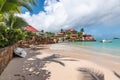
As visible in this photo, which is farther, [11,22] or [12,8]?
[11,22]

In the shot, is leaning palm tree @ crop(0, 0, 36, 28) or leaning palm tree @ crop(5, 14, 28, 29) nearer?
leaning palm tree @ crop(0, 0, 36, 28)

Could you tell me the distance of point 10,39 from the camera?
9891 mm

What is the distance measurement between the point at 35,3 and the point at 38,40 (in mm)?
17101

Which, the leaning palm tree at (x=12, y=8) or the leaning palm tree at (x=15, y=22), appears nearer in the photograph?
the leaning palm tree at (x=12, y=8)

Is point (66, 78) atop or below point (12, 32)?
below

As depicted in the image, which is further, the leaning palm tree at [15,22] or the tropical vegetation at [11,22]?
the leaning palm tree at [15,22]

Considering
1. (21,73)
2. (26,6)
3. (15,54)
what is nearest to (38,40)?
(26,6)

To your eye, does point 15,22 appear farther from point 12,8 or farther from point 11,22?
point 12,8

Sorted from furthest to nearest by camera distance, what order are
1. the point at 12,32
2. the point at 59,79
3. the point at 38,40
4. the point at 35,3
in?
the point at 38,40 < the point at 35,3 < the point at 12,32 < the point at 59,79

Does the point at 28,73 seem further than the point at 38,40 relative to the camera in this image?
No

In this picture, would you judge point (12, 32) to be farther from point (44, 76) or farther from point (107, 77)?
point (107, 77)

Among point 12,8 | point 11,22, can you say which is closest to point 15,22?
point 11,22

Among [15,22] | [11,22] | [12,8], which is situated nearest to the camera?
[12,8]

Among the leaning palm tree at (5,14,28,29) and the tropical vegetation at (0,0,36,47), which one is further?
the leaning palm tree at (5,14,28,29)
